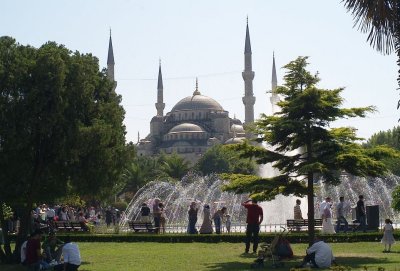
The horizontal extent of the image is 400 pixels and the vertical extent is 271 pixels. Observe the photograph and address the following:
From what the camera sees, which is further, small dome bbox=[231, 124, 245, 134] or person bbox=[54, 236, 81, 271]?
small dome bbox=[231, 124, 245, 134]

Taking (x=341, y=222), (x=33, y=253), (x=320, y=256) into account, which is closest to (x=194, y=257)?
(x=33, y=253)

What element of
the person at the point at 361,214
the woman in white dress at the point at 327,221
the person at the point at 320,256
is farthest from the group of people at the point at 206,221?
the person at the point at 320,256

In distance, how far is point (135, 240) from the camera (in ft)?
73.0

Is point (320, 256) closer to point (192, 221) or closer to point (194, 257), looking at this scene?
point (194, 257)

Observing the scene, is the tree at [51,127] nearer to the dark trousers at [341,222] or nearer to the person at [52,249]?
the person at [52,249]

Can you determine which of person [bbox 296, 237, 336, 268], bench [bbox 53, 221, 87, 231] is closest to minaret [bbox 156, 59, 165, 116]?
bench [bbox 53, 221, 87, 231]

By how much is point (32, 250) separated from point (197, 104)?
101352 millimetres

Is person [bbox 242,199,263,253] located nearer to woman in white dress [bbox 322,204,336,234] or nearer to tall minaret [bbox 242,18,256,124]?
woman in white dress [bbox 322,204,336,234]

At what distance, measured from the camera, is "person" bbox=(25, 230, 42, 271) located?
563 inches

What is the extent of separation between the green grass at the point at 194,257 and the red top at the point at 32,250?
1.11m

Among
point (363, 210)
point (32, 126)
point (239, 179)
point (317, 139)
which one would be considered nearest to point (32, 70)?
point (32, 126)

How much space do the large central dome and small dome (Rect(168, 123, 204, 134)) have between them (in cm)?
484

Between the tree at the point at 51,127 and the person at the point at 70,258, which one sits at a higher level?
the tree at the point at 51,127

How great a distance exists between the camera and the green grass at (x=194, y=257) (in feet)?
47.9
